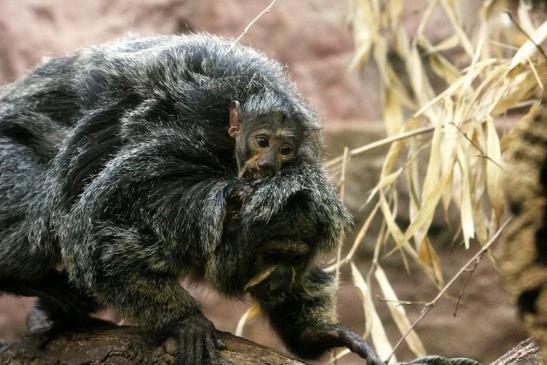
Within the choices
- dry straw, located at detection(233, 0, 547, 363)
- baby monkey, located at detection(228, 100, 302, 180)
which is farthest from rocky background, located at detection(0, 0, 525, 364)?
baby monkey, located at detection(228, 100, 302, 180)

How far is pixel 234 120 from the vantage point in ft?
11.2

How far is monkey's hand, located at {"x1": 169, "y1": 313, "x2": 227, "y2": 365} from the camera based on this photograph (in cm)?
310

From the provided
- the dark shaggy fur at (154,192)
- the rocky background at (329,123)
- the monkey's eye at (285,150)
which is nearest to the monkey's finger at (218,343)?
the dark shaggy fur at (154,192)

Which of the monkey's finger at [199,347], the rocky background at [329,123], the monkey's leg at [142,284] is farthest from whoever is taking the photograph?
the rocky background at [329,123]

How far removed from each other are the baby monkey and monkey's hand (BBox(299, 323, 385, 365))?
2.42 feet

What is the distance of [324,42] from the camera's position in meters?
7.35

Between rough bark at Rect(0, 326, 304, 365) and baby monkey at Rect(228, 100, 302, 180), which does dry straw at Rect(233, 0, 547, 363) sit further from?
rough bark at Rect(0, 326, 304, 365)

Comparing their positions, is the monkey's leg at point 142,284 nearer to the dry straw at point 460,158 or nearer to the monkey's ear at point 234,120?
the monkey's ear at point 234,120

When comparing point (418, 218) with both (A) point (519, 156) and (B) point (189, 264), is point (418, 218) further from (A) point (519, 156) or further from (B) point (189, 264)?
(A) point (519, 156)

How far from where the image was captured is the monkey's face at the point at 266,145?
326 cm

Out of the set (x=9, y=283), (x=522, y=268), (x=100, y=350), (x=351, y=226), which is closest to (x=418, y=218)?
(x=351, y=226)

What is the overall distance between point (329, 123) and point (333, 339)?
3798 mm

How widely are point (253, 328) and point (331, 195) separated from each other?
152 inches


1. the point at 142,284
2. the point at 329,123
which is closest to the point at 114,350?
the point at 142,284
